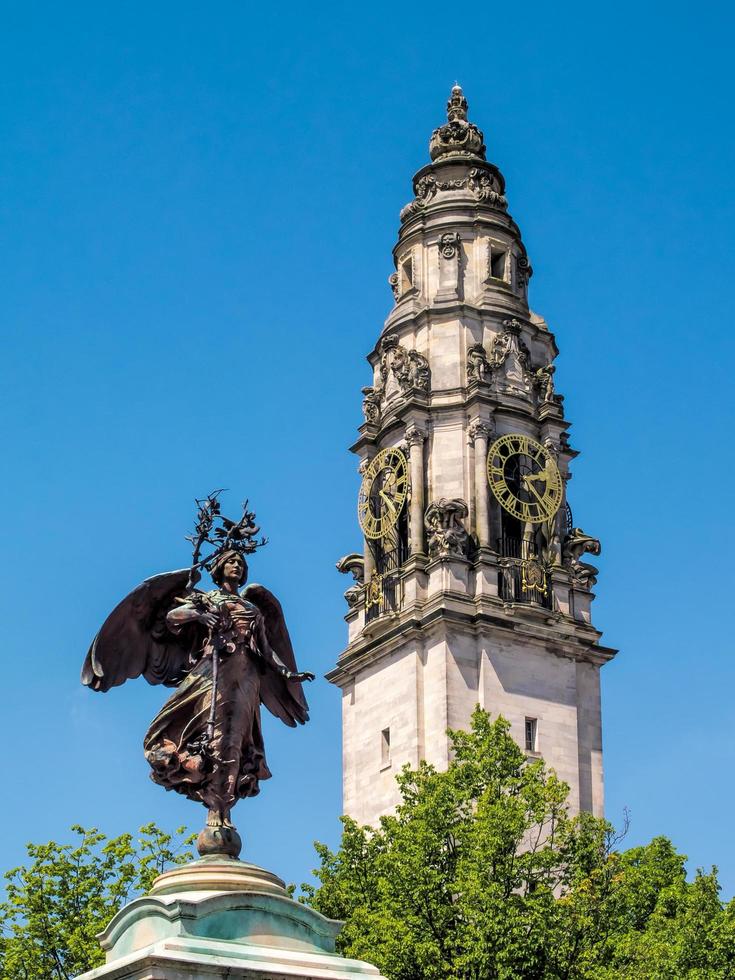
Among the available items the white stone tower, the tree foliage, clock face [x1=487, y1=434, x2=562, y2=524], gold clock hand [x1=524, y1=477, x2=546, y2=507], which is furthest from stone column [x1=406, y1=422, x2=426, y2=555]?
the tree foliage

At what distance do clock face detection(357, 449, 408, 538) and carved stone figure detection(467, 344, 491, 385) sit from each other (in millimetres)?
3439

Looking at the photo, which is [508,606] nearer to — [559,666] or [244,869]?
[559,666]

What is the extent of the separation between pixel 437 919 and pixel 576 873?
16.0ft

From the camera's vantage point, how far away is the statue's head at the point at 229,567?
51.8 feet

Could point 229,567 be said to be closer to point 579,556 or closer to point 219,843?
point 219,843

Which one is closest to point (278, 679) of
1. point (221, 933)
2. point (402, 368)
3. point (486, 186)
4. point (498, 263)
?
point (221, 933)

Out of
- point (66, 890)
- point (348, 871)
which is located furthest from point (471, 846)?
point (66, 890)

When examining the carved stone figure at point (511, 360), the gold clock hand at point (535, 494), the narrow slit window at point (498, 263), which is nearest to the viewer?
the gold clock hand at point (535, 494)

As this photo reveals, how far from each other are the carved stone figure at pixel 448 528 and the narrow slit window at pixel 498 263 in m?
10.8

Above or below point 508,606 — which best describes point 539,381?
above

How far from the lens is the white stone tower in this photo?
61125mm

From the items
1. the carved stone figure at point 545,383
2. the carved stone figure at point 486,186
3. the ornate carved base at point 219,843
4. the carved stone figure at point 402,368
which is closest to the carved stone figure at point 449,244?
the carved stone figure at point 486,186

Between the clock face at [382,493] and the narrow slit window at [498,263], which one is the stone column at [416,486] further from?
the narrow slit window at [498,263]

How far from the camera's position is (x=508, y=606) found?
6184 cm
